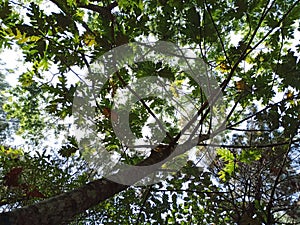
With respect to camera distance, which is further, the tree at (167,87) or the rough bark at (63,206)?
the tree at (167,87)

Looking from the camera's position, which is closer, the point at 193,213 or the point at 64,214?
the point at 64,214

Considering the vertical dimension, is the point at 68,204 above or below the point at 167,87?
below

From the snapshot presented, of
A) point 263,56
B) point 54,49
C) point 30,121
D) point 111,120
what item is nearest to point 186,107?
point 263,56

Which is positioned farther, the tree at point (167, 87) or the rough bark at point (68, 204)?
the tree at point (167, 87)

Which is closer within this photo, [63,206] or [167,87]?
[63,206]

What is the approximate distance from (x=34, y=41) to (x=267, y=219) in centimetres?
173

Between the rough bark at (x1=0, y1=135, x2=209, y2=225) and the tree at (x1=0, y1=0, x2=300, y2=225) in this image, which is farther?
the tree at (x1=0, y1=0, x2=300, y2=225)

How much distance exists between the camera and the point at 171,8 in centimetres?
182

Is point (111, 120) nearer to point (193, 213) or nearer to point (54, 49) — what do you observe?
point (54, 49)

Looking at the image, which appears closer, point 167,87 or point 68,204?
point 68,204

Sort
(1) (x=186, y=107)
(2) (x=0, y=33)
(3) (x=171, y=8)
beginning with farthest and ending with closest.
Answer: (1) (x=186, y=107), (3) (x=171, y=8), (2) (x=0, y=33)

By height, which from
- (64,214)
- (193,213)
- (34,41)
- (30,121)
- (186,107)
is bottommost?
(193,213)

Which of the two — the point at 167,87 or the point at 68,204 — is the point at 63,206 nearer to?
the point at 68,204

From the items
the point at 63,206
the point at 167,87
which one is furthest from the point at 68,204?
the point at 167,87
